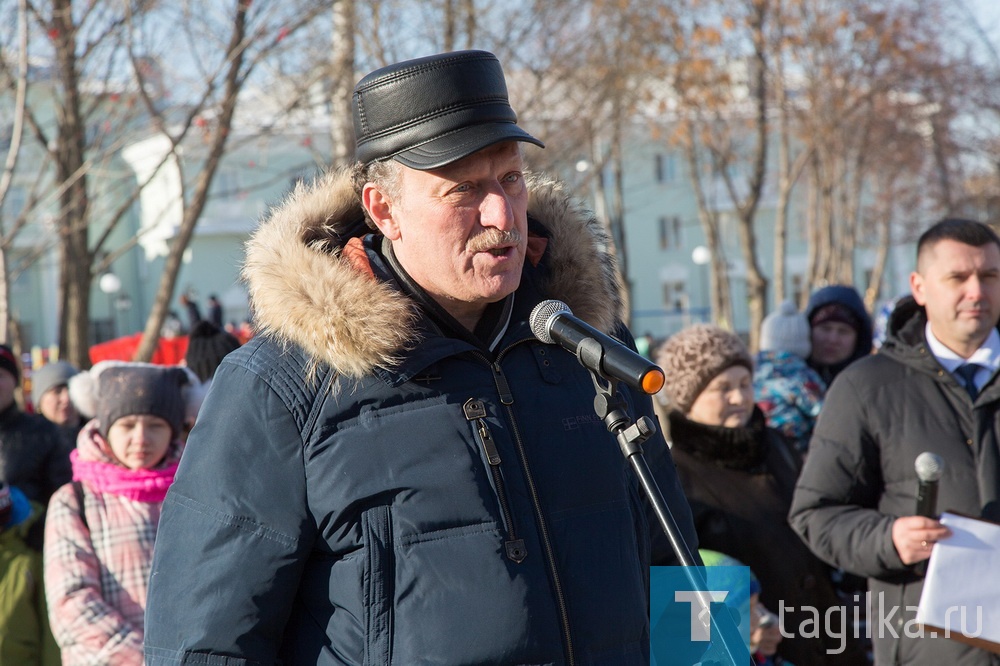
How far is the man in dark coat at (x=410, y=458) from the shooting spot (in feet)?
7.09

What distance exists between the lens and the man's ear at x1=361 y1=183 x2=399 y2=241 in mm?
2465

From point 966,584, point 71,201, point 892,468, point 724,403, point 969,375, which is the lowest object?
point 966,584

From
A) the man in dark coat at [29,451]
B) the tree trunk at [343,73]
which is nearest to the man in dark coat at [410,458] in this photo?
the man in dark coat at [29,451]

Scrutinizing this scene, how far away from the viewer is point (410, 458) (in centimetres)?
221

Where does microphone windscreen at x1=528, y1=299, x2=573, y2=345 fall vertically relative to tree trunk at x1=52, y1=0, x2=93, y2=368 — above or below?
below

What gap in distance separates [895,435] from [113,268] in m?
45.5

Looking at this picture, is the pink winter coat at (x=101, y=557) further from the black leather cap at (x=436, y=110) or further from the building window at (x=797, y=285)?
the building window at (x=797, y=285)

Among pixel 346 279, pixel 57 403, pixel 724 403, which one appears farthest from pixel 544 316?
pixel 57 403

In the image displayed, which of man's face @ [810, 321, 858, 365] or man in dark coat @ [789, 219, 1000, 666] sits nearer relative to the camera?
man in dark coat @ [789, 219, 1000, 666]

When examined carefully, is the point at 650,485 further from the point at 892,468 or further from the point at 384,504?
the point at 892,468

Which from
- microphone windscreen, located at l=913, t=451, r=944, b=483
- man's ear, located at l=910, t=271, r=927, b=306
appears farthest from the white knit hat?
microphone windscreen, located at l=913, t=451, r=944, b=483

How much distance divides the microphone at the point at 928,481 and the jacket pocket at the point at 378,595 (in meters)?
1.88

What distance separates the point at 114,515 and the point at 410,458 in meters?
2.43

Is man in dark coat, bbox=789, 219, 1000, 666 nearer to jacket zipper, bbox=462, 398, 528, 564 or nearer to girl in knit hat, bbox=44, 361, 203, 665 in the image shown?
jacket zipper, bbox=462, 398, 528, 564
